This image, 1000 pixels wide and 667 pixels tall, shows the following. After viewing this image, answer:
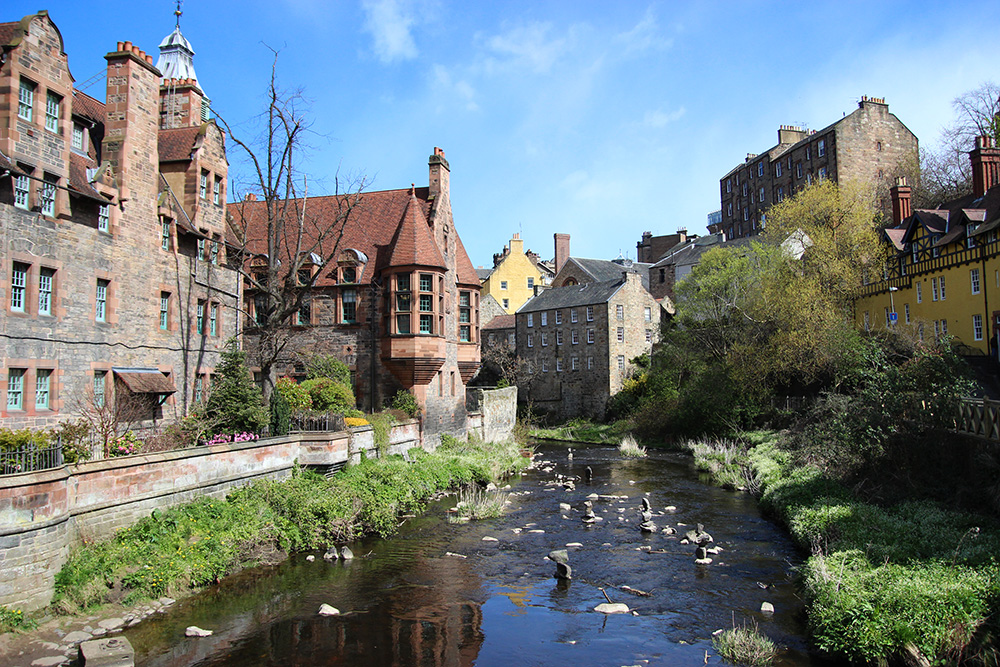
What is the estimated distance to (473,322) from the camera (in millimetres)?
33812

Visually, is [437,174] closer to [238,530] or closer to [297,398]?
[297,398]

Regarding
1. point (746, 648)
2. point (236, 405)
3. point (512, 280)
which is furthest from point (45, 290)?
point (512, 280)

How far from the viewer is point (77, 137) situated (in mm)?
21234

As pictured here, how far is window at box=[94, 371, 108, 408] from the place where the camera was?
19609 mm

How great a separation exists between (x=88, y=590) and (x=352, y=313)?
18.3 m

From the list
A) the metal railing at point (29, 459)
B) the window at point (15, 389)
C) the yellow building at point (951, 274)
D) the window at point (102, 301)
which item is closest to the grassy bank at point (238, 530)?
the metal railing at point (29, 459)

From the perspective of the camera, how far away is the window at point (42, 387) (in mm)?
17719

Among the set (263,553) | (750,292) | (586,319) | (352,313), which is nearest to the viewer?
(263,553)

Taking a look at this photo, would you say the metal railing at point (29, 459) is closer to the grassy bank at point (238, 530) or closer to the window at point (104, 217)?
the grassy bank at point (238, 530)

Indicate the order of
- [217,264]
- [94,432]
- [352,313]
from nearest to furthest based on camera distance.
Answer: [94,432] → [217,264] → [352,313]

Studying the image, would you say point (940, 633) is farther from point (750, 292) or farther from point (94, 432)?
point (750, 292)

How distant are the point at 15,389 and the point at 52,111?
783cm

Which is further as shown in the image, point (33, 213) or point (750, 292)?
point (750, 292)

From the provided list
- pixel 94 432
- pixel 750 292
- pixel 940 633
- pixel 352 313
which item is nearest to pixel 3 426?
pixel 94 432
